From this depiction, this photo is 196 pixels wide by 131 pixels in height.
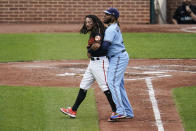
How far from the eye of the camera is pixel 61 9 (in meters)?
23.4

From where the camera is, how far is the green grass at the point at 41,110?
861 centimetres

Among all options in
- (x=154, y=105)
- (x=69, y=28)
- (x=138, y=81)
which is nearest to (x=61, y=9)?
(x=69, y=28)

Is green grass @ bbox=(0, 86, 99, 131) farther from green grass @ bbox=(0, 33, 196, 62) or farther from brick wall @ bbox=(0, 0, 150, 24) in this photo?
brick wall @ bbox=(0, 0, 150, 24)

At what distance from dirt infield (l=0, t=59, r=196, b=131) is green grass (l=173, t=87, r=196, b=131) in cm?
12

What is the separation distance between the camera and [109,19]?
881 centimetres

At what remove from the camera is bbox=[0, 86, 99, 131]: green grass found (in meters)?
8.61

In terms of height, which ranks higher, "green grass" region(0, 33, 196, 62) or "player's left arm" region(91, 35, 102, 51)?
"player's left arm" region(91, 35, 102, 51)

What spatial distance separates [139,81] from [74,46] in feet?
20.4

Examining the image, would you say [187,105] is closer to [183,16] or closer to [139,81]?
[139,81]

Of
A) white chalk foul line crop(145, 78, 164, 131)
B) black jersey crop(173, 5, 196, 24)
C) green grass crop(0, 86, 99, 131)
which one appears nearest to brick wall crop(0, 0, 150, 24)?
black jersey crop(173, 5, 196, 24)

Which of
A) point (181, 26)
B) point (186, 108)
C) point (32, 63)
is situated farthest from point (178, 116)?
point (181, 26)

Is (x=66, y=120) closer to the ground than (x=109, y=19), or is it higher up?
closer to the ground

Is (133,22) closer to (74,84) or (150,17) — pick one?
(150,17)

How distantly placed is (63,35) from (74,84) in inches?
316
